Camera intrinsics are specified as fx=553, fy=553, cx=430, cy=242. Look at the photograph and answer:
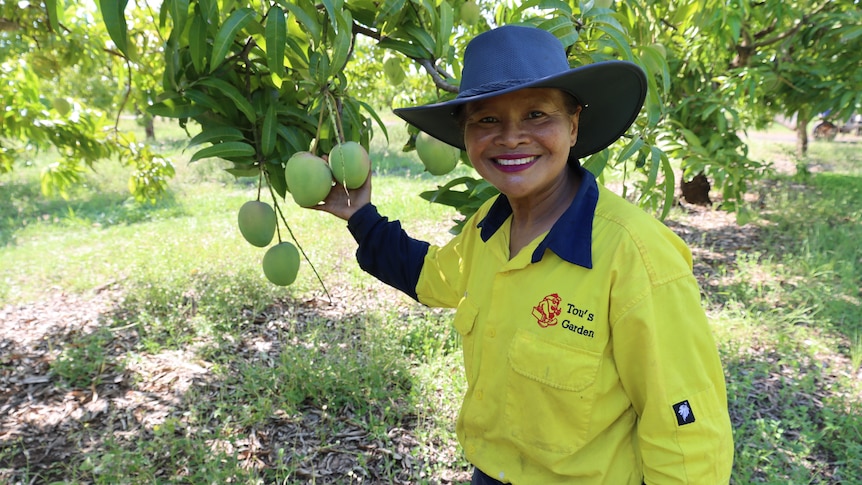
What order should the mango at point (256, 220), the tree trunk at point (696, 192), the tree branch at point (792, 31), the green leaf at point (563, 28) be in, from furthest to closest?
the tree trunk at point (696, 192) < the tree branch at point (792, 31) < the mango at point (256, 220) < the green leaf at point (563, 28)

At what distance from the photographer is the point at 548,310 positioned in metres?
1.07

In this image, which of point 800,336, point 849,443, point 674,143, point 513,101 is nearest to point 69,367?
point 513,101

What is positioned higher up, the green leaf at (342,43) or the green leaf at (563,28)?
the green leaf at (563,28)

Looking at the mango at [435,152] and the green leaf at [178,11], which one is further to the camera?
the mango at [435,152]

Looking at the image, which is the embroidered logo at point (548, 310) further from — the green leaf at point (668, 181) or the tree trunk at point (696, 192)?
the tree trunk at point (696, 192)

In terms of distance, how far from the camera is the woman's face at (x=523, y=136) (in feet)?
3.44

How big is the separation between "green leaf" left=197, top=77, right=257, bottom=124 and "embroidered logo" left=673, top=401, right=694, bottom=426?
106 centimetres

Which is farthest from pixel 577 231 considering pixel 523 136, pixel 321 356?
pixel 321 356

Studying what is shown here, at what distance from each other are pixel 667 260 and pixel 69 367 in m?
3.36

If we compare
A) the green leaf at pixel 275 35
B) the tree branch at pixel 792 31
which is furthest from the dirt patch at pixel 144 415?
the tree branch at pixel 792 31

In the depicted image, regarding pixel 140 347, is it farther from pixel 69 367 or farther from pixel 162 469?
pixel 162 469

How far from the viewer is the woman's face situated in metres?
1.05

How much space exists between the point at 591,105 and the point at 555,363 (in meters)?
0.53

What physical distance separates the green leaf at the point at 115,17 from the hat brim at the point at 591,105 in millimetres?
559
